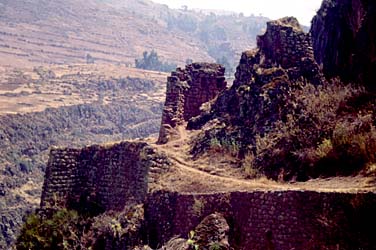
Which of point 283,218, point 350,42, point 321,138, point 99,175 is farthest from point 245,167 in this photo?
point 99,175

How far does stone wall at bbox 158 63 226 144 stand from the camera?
21312mm

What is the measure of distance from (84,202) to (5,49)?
448 feet

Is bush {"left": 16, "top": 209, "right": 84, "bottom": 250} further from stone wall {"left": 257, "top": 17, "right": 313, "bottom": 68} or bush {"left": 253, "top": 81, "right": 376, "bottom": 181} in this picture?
stone wall {"left": 257, "top": 17, "right": 313, "bottom": 68}

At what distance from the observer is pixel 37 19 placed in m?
191

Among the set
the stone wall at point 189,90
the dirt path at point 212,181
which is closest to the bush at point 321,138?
the dirt path at point 212,181

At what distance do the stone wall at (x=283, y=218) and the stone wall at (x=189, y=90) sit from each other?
6.78m

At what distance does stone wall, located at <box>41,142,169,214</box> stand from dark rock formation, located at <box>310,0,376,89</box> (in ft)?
16.9

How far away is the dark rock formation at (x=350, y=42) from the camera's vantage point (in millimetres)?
14469

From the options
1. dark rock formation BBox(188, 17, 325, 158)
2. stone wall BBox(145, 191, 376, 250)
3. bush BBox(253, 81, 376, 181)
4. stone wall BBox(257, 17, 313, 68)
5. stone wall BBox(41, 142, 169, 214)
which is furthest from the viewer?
stone wall BBox(257, 17, 313, 68)

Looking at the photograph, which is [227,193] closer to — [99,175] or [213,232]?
[213,232]

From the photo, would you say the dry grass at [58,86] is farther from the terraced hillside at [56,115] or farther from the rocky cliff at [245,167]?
the rocky cliff at [245,167]

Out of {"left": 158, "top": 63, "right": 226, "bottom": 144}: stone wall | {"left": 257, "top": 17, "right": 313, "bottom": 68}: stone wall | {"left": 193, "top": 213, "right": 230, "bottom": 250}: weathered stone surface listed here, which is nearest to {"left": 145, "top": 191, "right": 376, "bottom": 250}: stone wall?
{"left": 193, "top": 213, "right": 230, "bottom": 250}: weathered stone surface

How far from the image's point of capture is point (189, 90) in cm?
2194

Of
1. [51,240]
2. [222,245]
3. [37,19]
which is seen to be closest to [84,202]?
[51,240]
